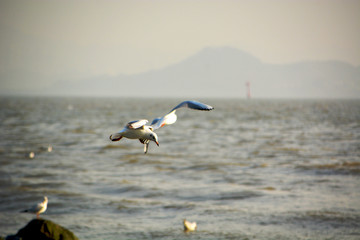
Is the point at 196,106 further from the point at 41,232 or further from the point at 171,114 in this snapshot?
the point at 41,232

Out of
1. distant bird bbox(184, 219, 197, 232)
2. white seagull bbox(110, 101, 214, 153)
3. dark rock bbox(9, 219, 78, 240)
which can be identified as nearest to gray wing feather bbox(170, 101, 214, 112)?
white seagull bbox(110, 101, 214, 153)

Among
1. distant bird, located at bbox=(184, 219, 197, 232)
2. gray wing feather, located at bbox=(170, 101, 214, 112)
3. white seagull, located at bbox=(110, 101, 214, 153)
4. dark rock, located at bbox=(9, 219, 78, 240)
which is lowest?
distant bird, located at bbox=(184, 219, 197, 232)

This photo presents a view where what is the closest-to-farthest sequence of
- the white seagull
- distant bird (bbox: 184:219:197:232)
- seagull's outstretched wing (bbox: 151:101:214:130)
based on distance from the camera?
the white seagull, seagull's outstretched wing (bbox: 151:101:214:130), distant bird (bbox: 184:219:197:232)

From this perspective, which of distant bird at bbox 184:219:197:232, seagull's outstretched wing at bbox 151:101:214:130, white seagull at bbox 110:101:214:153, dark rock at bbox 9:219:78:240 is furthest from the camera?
distant bird at bbox 184:219:197:232

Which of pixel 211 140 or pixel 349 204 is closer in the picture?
pixel 349 204

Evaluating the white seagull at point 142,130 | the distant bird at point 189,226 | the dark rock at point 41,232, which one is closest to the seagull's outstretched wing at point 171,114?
the white seagull at point 142,130

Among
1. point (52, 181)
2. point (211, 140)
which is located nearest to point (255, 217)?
point (52, 181)

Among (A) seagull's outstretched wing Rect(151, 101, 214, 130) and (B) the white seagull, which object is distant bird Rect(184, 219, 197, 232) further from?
(B) the white seagull

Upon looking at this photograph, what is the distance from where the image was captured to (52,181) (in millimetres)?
27109

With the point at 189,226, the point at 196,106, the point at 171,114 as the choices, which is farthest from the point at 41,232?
the point at 196,106

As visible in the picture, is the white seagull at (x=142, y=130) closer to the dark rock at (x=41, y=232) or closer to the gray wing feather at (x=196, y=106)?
the gray wing feather at (x=196, y=106)

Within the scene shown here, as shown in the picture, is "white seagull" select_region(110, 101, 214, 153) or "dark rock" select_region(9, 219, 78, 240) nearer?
"white seagull" select_region(110, 101, 214, 153)

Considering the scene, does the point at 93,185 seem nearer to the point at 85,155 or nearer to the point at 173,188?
the point at 173,188

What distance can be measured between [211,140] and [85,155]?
19156 millimetres
